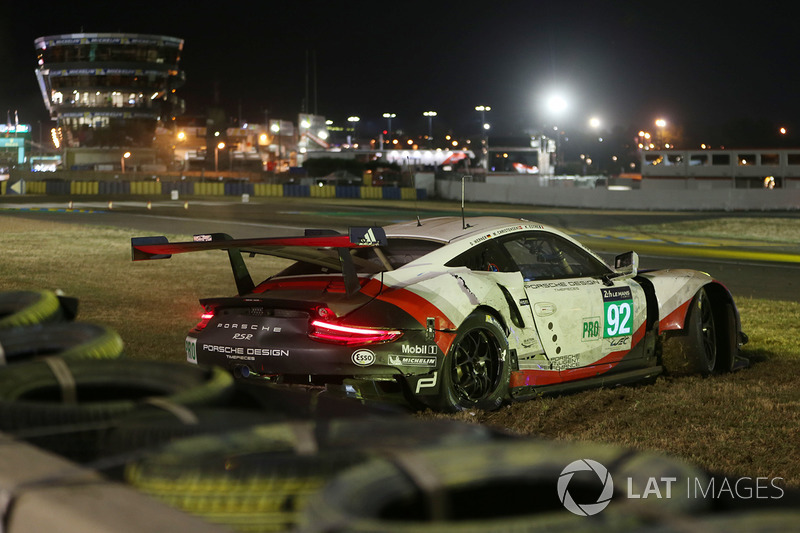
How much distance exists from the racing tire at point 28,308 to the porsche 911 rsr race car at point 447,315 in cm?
279

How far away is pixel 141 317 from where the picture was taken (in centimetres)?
1073

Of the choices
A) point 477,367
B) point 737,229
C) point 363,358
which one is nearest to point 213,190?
point 737,229

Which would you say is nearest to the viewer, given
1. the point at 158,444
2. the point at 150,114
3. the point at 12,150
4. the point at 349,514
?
the point at 349,514

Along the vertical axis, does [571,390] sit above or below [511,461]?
below

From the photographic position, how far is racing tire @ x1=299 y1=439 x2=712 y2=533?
1593 mm

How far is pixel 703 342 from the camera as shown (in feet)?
25.8

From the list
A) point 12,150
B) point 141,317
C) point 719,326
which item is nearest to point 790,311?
point 719,326

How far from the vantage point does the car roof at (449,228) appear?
281 inches

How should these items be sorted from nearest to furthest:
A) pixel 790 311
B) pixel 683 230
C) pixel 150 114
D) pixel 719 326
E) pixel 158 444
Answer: pixel 158 444
pixel 719 326
pixel 790 311
pixel 683 230
pixel 150 114

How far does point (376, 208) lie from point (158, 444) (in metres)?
40.1

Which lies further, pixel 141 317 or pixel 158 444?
pixel 141 317

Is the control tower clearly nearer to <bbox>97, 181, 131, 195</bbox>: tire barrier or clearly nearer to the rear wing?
<bbox>97, 181, 131, 195</bbox>: tire barrier

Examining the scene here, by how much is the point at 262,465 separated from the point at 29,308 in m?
1.77

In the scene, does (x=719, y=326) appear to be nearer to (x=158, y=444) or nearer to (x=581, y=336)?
(x=581, y=336)
